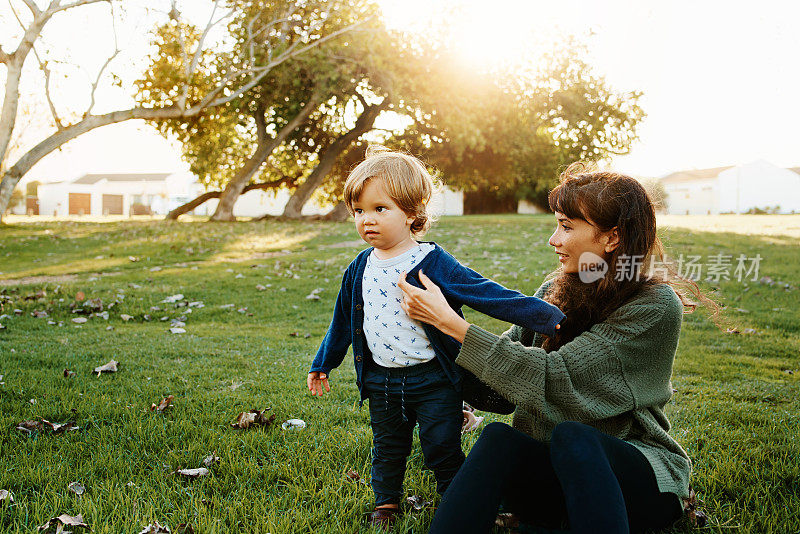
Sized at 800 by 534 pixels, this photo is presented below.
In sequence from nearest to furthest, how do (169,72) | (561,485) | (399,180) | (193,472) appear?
(561,485) → (399,180) → (193,472) → (169,72)

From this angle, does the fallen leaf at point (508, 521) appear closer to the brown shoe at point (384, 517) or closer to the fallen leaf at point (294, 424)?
the brown shoe at point (384, 517)

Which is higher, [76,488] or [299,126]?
[299,126]

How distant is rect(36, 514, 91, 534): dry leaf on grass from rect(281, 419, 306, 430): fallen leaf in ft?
4.33

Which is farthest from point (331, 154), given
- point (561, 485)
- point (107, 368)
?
point (561, 485)

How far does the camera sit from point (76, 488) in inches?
119

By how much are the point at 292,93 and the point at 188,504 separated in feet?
68.2

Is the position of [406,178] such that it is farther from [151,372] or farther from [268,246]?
[268,246]

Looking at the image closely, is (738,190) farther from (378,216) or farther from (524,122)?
(378,216)

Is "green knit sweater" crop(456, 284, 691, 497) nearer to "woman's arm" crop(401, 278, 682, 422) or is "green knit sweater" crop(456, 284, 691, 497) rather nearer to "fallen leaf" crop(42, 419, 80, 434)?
"woman's arm" crop(401, 278, 682, 422)

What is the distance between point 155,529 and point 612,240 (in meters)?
2.20

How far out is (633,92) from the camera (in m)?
25.2

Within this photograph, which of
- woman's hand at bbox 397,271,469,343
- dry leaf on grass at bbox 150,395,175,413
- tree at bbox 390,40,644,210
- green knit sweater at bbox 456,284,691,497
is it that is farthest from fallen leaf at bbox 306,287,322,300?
tree at bbox 390,40,644,210

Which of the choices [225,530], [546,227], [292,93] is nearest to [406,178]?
[225,530]

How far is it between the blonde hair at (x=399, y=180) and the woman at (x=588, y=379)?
0.43 metres
